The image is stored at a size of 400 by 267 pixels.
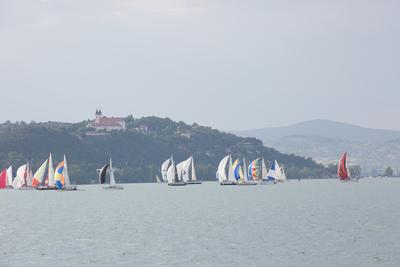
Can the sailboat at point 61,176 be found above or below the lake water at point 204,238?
above

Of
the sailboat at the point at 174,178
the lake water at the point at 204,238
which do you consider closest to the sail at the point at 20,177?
the sailboat at the point at 174,178

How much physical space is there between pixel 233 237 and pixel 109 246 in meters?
9.44

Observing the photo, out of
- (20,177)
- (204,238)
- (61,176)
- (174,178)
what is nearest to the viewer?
(204,238)

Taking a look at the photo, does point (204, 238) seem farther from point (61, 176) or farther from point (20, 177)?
point (20, 177)

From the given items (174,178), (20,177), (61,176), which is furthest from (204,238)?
(174,178)

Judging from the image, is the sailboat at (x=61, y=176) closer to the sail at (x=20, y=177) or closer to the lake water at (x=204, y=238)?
the sail at (x=20, y=177)

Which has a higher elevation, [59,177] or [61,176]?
[61,176]

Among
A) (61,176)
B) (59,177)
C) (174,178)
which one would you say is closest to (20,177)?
(59,177)

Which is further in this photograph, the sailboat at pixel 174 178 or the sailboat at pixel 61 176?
the sailboat at pixel 174 178

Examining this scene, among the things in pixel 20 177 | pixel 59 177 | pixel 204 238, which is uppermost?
pixel 20 177

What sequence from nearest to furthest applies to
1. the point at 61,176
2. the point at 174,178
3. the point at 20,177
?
the point at 61,176 → the point at 20,177 → the point at 174,178

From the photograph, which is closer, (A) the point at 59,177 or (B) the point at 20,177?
(A) the point at 59,177

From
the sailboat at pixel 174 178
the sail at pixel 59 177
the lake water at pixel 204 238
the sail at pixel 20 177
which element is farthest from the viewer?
the sailboat at pixel 174 178

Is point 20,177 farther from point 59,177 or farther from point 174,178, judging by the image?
point 174,178
